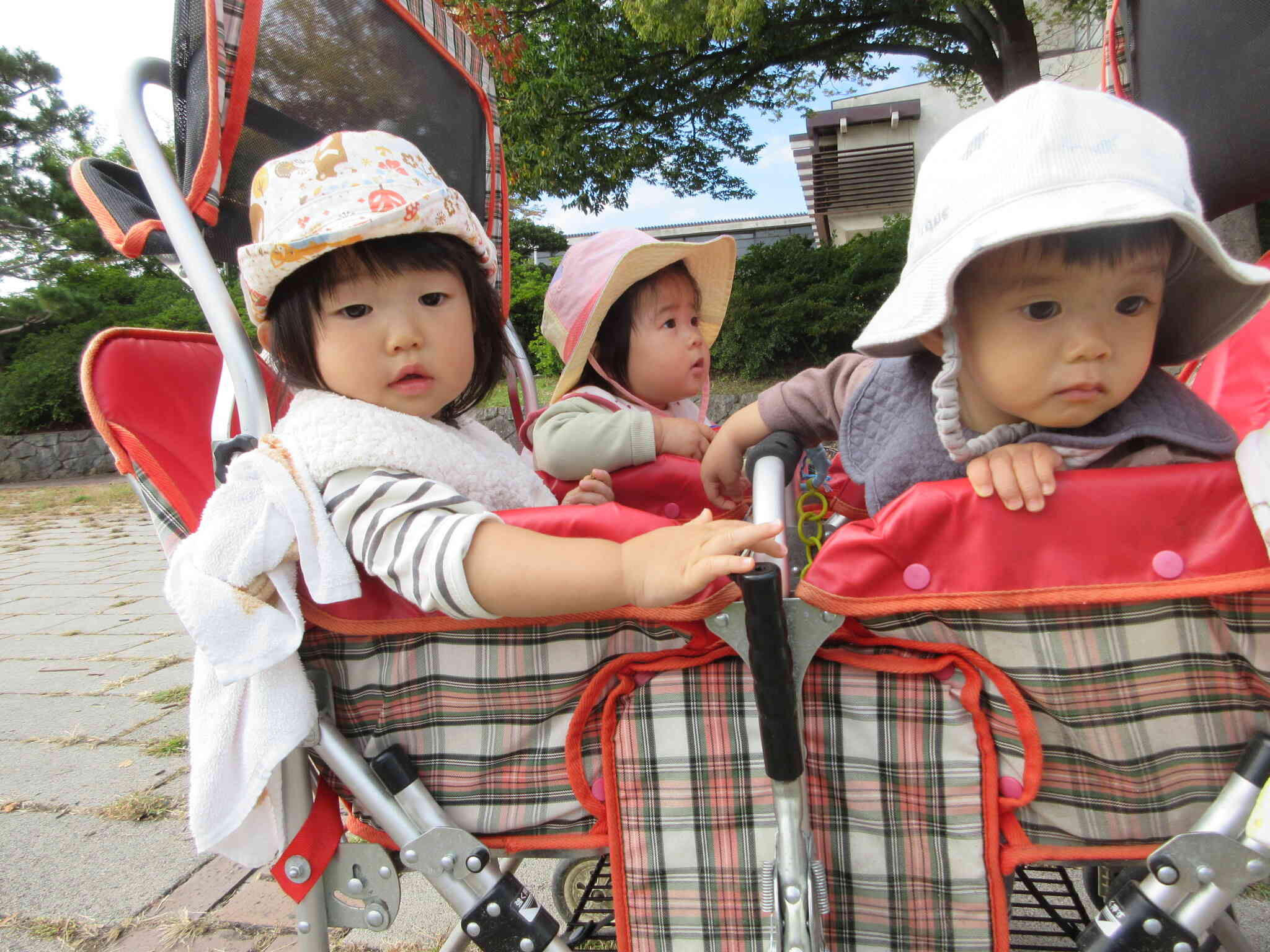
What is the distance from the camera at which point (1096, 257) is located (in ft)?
3.00

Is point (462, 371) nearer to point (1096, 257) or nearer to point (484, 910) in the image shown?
point (484, 910)

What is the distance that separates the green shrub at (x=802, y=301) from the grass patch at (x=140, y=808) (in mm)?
5811

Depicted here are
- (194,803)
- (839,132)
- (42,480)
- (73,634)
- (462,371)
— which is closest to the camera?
(194,803)

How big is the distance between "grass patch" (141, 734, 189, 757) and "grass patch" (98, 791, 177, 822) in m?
0.28

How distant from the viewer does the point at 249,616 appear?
100cm

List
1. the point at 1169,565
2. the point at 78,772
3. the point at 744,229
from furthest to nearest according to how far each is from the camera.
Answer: the point at 744,229 → the point at 78,772 → the point at 1169,565

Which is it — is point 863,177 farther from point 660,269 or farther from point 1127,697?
point 1127,697

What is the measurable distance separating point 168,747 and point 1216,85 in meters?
3.09

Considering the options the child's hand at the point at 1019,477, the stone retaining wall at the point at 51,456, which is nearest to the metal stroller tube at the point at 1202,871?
the child's hand at the point at 1019,477

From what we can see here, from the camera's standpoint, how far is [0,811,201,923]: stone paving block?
1.92 meters

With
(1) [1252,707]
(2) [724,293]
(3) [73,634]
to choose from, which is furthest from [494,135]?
(3) [73,634]

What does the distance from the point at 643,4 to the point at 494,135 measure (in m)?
3.80

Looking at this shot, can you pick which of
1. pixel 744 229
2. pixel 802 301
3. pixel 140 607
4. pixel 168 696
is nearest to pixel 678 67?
pixel 802 301

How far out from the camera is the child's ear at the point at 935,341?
107 cm
